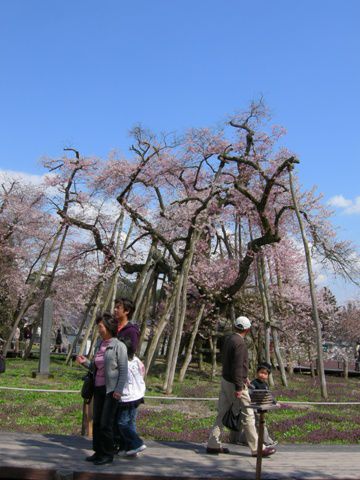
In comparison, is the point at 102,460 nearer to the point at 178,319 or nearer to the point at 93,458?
the point at 93,458

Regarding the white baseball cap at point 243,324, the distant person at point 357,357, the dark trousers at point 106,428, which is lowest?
the dark trousers at point 106,428

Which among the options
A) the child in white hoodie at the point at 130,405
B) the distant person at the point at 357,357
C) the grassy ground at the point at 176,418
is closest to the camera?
the child in white hoodie at the point at 130,405

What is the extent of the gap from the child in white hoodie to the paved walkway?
152mm

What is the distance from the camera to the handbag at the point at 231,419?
6.79 meters

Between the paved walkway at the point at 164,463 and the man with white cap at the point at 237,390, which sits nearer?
the paved walkway at the point at 164,463

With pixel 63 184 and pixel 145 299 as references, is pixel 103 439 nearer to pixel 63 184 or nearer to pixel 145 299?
pixel 145 299

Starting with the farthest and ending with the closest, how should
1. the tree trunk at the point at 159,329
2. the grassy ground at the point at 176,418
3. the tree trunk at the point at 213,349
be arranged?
the tree trunk at the point at 213,349, the tree trunk at the point at 159,329, the grassy ground at the point at 176,418

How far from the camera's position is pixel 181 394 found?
556 inches

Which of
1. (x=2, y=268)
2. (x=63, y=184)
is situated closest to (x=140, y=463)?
(x=63, y=184)

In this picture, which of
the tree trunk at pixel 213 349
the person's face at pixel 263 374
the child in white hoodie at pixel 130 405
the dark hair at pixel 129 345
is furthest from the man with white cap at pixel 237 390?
the tree trunk at pixel 213 349

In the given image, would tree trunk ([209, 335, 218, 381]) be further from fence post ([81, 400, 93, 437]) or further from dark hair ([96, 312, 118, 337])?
dark hair ([96, 312, 118, 337])

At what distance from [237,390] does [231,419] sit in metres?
0.39

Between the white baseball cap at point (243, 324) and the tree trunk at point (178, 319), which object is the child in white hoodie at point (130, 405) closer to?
the white baseball cap at point (243, 324)

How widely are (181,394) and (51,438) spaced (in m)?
7.10
